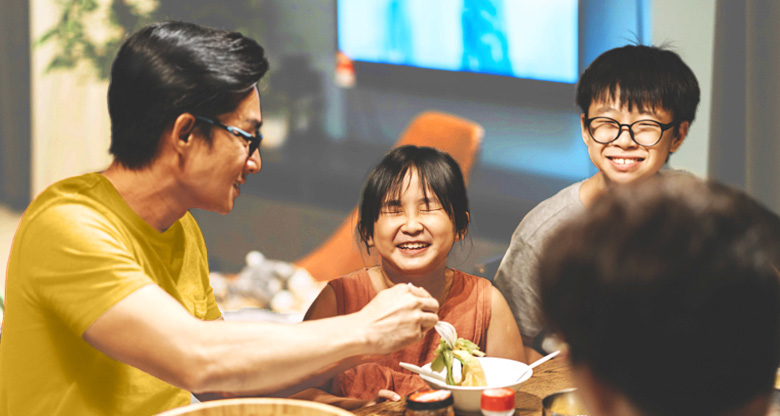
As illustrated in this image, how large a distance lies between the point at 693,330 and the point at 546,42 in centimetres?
357

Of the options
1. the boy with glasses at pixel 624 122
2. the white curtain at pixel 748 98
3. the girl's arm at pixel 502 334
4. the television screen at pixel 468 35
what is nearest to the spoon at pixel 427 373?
the girl's arm at pixel 502 334

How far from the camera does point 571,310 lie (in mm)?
610

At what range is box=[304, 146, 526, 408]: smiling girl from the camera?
65.9 inches

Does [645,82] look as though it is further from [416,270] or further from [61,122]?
[61,122]

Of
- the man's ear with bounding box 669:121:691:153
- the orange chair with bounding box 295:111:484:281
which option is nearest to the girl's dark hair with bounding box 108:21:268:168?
the man's ear with bounding box 669:121:691:153

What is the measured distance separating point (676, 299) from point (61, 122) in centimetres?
578

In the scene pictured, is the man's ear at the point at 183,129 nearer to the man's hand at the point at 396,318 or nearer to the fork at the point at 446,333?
the man's hand at the point at 396,318

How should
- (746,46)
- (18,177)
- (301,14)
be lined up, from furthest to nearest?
(18,177) → (301,14) → (746,46)

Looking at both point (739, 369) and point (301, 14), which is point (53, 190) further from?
point (301, 14)

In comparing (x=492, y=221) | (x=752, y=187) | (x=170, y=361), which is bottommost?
(x=492, y=221)

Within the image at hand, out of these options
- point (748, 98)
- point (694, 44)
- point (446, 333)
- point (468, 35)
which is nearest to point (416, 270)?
point (446, 333)

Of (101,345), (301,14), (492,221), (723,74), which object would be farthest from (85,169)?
(101,345)

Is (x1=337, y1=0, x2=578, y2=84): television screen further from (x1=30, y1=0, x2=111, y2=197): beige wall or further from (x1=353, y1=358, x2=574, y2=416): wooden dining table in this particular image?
(x1=353, y1=358, x2=574, y2=416): wooden dining table

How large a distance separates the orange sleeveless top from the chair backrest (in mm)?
602
